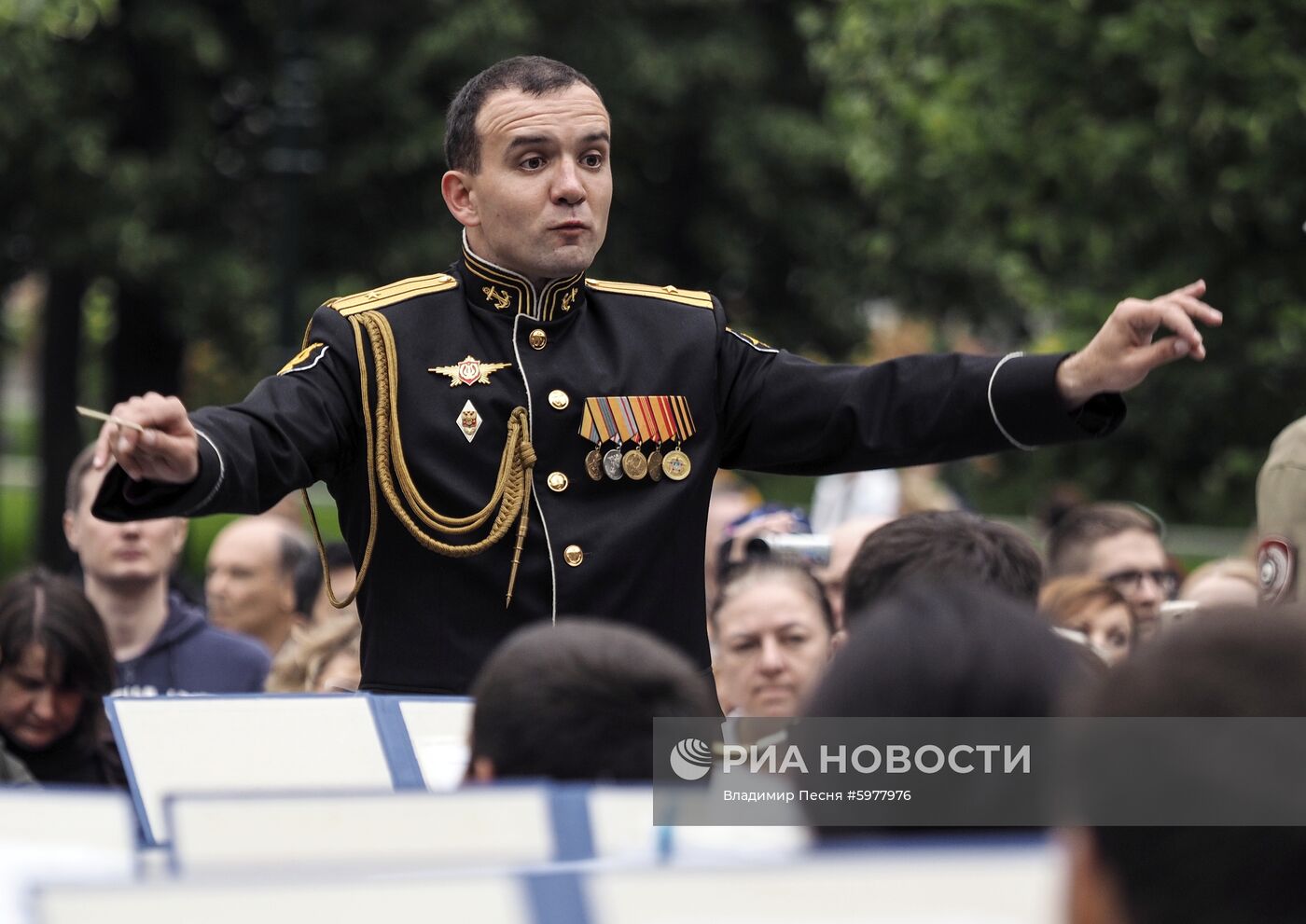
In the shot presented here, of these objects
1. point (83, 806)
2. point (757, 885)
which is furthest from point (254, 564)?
point (757, 885)

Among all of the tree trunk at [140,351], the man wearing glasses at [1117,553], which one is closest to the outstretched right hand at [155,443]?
the man wearing glasses at [1117,553]

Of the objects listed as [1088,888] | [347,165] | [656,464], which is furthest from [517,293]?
[347,165]

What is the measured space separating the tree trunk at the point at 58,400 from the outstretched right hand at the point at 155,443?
1479cm

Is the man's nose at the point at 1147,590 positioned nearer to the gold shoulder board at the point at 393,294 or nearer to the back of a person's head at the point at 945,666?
the gold shoulder board at the point at 393,294

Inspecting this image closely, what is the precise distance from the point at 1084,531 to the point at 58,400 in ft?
43.5

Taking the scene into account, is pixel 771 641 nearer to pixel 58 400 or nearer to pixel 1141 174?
pixel 1141 174

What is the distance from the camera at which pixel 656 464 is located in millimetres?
3549

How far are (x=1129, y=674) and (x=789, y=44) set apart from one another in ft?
55.5

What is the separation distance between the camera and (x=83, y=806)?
2.04 m

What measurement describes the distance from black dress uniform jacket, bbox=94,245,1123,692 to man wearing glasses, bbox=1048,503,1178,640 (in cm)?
251

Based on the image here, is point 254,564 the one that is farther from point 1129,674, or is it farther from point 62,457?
point 62,457

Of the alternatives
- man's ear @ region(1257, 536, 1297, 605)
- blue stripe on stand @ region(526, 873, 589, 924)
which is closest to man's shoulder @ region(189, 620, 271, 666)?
man's ear @ region(1257, 536, 1297, 605)

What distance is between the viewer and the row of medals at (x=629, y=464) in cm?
353

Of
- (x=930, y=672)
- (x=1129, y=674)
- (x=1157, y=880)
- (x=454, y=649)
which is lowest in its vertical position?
(x=1157, y=880)
